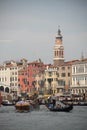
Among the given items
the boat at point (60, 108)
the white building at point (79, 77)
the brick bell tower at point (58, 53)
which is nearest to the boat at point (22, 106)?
the boat at point (60, 108)

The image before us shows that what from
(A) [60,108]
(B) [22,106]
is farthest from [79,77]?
(A) [60,108]

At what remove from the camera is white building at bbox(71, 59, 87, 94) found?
148 ft

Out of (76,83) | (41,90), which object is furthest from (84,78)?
(41,90)

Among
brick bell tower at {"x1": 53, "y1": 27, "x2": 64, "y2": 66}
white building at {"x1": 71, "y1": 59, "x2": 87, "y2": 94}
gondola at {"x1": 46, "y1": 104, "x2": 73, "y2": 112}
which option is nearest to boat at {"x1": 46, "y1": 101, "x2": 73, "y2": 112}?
gondola at {"x1": 46, "y1": 104, "x2": 73, "y2": 112}

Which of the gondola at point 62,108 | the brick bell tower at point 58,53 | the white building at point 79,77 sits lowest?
the gondola at point 62,108

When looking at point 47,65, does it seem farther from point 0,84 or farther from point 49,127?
point 49,127

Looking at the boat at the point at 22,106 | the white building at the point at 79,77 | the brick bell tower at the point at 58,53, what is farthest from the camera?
the brick bell tower at the point at 58,53

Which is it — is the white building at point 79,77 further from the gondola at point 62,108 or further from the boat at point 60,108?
the gondola at point 62,108

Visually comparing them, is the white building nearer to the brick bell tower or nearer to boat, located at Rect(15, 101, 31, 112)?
the brick bell tower

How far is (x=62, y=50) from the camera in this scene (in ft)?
166

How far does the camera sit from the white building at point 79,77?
4519 cm

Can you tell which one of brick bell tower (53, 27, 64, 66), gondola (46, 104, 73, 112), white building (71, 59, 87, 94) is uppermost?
brick bell tower (53, 27, 64, 66)

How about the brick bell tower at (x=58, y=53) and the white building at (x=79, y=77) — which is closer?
the white building at (x=79, y=77)

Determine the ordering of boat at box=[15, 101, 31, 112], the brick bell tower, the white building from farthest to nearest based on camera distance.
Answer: the brick bell tower
the white building
boat at box=[15, 101, 31, 112]
